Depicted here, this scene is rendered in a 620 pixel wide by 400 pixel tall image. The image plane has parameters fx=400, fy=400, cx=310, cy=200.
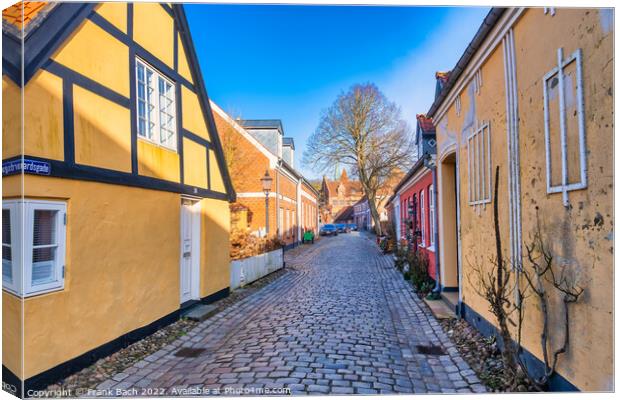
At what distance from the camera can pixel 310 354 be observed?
4332 millimetres

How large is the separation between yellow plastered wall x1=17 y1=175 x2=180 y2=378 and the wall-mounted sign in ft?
0.22

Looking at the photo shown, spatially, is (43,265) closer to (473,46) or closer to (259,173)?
(473,46)

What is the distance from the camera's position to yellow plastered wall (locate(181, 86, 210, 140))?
6.17 metres

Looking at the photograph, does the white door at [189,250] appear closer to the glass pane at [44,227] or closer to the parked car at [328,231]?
the glass pane at [44,227]

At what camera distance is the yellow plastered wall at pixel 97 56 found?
13.0 feet

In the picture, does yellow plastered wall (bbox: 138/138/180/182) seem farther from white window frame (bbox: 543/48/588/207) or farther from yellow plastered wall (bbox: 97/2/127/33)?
white window frame (bbox: 543/48/588/207)

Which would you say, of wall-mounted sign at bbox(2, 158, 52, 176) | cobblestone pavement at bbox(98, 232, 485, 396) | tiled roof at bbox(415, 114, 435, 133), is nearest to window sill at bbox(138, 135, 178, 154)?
wall-mounted sign at bbox(2, 158, 52, 176)

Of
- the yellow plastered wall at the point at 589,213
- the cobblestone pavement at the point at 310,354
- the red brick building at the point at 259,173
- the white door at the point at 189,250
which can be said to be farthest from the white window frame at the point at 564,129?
the red brick building at the point at 259,173

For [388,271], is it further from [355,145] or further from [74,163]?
[74,163]

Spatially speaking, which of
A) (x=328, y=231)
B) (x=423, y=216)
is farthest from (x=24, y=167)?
(x=328, y=231)

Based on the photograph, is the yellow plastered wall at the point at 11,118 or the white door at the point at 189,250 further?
the white door at the point at 189,250

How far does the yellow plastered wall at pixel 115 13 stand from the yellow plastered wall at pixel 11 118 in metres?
1.42

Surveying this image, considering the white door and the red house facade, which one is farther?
the red house facade

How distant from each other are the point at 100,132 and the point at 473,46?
430 centimetres
